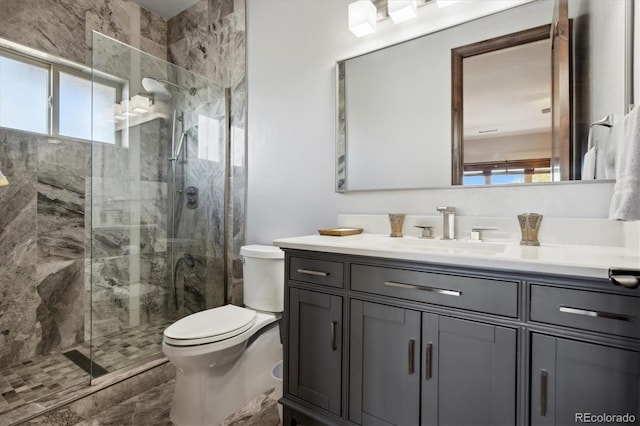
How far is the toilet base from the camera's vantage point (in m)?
1.57

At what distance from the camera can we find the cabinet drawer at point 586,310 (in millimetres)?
834

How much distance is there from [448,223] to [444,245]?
130 millimetres

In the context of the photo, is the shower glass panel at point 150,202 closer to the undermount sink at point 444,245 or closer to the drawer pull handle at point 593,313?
the undermount sink at point 444,245

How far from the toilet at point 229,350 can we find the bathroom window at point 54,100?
1.27 meters

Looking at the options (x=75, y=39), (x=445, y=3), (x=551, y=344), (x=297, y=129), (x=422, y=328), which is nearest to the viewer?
(x=551, y=344)

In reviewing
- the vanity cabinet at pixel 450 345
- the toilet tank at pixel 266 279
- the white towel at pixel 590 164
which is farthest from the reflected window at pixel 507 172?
the toilet tank at pixel 266 279

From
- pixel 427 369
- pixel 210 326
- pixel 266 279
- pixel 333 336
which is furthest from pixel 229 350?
pixel 427 369

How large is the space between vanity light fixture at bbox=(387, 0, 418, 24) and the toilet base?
6.00ft

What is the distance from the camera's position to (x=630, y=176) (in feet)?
2.81

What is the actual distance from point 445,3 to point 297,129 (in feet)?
3.44

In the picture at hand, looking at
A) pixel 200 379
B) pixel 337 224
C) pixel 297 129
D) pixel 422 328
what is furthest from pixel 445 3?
pixel 200 379

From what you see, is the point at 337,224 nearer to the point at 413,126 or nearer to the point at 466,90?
the point at 413,126

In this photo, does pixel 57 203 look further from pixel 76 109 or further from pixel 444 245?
pixel 444 245

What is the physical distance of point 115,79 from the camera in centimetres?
198
